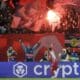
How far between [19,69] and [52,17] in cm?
253

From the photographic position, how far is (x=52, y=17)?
11.3 m

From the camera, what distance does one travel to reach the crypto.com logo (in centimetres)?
955

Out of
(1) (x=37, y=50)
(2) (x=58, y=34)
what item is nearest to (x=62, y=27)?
(2) (x=58, y=34)

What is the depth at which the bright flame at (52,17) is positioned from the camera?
11.2m

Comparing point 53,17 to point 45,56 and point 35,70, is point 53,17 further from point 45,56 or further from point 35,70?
point 35,70

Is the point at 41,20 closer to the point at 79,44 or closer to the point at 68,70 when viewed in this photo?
the point at 79,44

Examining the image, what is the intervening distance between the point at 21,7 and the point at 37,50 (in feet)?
5.03

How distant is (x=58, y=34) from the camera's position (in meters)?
11.1

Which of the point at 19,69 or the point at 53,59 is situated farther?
the point at 53,59

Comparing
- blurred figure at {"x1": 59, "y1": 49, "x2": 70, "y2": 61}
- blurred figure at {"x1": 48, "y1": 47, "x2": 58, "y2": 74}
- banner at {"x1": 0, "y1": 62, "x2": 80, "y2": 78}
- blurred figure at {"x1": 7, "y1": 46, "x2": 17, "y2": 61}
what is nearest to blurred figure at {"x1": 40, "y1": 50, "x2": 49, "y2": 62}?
blurred figure at {"x1": 48, "y1": 47, "x2": 58, "y2": 74}

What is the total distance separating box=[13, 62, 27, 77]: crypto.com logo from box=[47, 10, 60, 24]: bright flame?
2.30 meters

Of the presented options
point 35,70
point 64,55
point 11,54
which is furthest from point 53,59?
point 11,54

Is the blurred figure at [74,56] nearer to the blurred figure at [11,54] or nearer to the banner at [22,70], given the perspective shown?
the banner at [22,70]

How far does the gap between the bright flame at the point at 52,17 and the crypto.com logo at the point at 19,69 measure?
7.55ft
